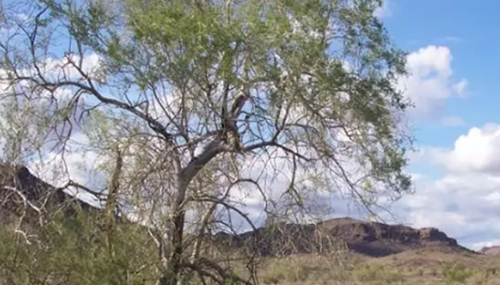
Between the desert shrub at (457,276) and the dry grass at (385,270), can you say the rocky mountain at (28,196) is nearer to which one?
the dry grass at (385,270)

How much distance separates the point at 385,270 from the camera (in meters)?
43.4

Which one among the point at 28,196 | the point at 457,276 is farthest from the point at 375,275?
the point at 28,196

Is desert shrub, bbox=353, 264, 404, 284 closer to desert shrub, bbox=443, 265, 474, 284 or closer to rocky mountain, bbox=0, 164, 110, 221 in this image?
desert shrub, bbox=443, 265, 474, 284

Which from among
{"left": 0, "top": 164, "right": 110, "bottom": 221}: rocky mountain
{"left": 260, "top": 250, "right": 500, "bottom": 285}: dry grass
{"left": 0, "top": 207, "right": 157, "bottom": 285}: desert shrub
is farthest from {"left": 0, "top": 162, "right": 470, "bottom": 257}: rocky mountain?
{"left": 0, "top": 207, "right": 157, "bottom": 285}: desert shrub

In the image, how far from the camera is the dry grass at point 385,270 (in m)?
13.0

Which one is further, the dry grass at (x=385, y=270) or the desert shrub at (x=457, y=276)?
the desert shrub at (x=457, y=276)

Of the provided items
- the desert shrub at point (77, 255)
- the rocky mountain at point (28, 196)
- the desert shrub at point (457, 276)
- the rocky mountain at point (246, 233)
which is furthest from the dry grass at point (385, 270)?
the rocky mountain at point (28, 196)

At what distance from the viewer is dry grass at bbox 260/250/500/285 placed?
42.5ft

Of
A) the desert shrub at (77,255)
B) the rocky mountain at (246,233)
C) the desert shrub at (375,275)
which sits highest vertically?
the desert shrub at (375,275)

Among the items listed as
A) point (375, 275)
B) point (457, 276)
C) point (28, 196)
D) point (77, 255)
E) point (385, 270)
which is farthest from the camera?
point (385, 270)

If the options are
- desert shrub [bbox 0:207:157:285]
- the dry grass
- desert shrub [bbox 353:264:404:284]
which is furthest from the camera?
desert shrub [bbox 353:264:404:284]

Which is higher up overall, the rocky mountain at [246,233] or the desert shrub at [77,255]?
the rocky mountain at [246,233]

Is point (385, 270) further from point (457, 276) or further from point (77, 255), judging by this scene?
point (77, 255)

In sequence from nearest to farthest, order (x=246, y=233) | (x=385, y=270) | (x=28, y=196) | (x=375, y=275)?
(x=246, y=233) < (x=28, y=196) < (x=375, y=275) < (x=385, y=270)
